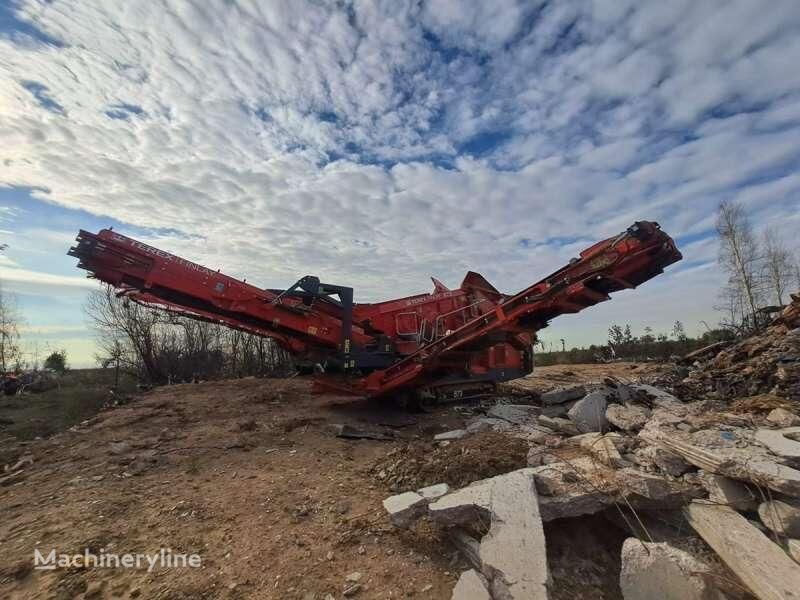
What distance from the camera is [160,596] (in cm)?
291

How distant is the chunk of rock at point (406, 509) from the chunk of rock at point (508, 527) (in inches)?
6.9

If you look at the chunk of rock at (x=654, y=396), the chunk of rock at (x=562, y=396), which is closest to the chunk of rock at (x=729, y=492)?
the chunk of rock at (x=654, y=396)

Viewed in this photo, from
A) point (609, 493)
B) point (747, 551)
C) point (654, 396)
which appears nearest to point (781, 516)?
point (747, 551)

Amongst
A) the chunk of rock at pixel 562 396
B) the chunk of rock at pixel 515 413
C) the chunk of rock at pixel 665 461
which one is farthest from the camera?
the chunk of rock at pixel 562 396

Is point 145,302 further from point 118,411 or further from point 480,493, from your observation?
point 480,493

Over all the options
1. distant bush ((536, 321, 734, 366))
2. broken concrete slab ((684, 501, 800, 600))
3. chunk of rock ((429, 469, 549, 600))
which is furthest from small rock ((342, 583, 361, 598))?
distant bush ((536, 321, 734, 366))

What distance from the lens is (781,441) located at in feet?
13.1

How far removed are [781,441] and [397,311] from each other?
21.7 feet

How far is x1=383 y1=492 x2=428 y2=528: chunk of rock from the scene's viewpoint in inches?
143

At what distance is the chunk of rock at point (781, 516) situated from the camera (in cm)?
298

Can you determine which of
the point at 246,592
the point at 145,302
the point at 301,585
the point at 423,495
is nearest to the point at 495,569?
the point at 423,495

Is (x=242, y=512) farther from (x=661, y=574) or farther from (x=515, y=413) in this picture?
(x=515, y=413)

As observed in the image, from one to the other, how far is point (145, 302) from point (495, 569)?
23.7 ft

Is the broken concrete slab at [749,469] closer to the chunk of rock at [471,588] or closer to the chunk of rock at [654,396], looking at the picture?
the chunk of rock at [471,588]
